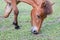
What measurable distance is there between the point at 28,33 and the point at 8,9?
125 centimetres

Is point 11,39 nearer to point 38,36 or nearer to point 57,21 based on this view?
point 38,36

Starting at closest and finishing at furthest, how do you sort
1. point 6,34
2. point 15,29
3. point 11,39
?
point 11,39
point 6,34
point 15,29

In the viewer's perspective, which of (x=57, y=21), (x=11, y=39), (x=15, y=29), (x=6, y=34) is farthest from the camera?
(x=57, y=21)

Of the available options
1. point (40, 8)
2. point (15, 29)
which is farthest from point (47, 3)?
point (15, 29)

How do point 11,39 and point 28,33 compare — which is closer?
point 11,39

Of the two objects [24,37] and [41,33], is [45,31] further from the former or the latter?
[24,37]

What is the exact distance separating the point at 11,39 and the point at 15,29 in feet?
3.04

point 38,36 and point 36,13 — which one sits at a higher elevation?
point 36,13

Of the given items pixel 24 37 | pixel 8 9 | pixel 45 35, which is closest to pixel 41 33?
pixel 45 35

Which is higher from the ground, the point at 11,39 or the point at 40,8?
the point at 40,8

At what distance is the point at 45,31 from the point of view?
6.71m

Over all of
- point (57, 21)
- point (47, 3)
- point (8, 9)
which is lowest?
point (57, 21)

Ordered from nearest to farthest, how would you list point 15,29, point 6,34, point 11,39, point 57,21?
point 11,39 < point 6,34 < point 15,29 < point 57,21

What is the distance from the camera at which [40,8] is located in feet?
20.6
